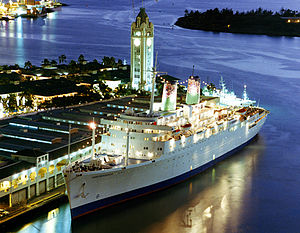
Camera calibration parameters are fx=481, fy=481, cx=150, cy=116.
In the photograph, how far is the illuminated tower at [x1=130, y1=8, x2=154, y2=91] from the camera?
53938mm

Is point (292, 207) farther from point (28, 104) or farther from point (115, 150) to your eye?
point (28, 104)

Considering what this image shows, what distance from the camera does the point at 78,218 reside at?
24406mm

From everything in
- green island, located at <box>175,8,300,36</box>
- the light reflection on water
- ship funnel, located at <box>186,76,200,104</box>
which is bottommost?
the light reflection on water

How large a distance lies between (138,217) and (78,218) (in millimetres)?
3166

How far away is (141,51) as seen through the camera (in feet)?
177

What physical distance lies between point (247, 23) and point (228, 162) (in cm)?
10666

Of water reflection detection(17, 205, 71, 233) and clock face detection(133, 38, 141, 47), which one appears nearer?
water reflection detection(17, 205, 71, 233)

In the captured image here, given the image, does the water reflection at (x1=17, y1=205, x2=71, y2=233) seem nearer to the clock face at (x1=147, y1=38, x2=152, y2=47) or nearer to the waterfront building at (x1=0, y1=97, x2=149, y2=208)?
the waterfront building at (x1=0, y1=97, x2=149, y2=208)

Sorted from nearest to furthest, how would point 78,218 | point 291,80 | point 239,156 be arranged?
1. point 78,218
2. point 239,156
3. point 291,80

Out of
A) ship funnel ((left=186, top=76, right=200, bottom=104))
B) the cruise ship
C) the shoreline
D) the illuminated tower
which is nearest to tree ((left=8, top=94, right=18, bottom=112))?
the cruise ship

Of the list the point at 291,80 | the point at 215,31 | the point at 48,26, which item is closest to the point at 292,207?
the point at 291,80

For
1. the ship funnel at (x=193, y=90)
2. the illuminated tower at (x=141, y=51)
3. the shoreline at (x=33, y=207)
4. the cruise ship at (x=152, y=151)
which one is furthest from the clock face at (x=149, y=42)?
the shoreline at (x=33, y=207)

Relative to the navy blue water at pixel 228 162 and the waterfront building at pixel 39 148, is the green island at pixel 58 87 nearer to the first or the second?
the waterfront building at pixel 39 148

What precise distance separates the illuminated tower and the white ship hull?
2209 cm
